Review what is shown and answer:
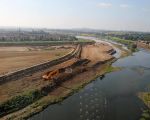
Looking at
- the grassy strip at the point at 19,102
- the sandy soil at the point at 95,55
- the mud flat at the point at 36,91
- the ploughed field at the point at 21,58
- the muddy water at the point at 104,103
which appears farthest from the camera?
the sandy soil at the point at 95,55

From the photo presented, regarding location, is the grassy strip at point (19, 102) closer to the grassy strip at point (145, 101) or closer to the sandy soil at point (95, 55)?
the grassy strip at point (145, 101)

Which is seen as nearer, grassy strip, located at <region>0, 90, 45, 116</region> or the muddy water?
the muddy water

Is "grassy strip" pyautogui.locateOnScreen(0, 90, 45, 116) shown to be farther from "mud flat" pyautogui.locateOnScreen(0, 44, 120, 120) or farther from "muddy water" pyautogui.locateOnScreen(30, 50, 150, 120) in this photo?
"muddy water" pyautogui.locateOnScreen(30, 50, 150, 120)

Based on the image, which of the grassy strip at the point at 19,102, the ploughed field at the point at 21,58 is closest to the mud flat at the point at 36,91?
the grassy strip at the point at 19,102

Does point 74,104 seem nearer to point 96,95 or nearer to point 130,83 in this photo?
point 96,95

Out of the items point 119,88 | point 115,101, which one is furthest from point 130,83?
point 115,101

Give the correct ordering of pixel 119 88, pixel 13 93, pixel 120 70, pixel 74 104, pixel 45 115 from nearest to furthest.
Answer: pixel 45 115
pixel 74 104
pixel 13 93
pixel 119 88
pixel 120 70

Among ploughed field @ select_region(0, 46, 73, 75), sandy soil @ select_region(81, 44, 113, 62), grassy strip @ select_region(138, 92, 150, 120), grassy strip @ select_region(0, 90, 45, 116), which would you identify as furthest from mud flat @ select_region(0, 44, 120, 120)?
sandy soil @ select_region(81, 44, 113, 62)

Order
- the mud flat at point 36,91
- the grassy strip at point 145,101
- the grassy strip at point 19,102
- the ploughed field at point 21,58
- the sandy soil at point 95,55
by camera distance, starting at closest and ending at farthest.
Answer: the grassy strip at point 145,101, the grassy strip at point 19,102, the mud flat at point 36,91, the ploughed field at point 21,58, the sandy soil at point 95,55

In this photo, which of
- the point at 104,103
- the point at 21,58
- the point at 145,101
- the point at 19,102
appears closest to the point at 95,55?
the point at 21,58
